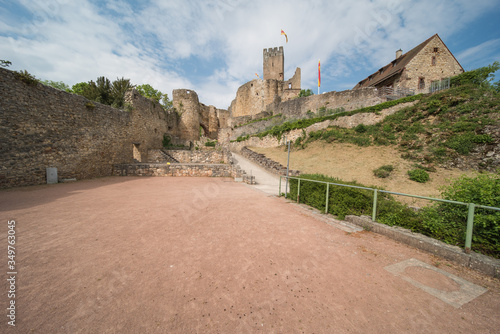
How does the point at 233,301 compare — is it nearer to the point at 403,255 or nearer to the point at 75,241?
the point at 403,255

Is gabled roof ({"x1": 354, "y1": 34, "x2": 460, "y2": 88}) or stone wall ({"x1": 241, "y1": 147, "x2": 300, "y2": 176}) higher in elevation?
gabled roof ({"x1": 354, "y1": 34, "x2": 460, "y2": 88})

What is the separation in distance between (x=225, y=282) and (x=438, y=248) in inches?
138

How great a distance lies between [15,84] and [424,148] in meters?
23.4

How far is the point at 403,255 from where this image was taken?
9.85 feet

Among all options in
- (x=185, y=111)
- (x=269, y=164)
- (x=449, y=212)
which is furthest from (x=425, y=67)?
(x=185, y=111)

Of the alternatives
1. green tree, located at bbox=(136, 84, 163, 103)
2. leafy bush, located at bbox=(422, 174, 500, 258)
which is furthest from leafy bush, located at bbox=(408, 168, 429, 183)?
green tree, located at bbox=(136, 84, 163, 103)

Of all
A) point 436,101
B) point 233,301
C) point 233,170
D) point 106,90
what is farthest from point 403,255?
point 106,90

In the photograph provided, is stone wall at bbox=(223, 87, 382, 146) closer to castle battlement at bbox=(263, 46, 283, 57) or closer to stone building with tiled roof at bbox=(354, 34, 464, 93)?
stone building with tiled roof at bbox=(354, 34, 464, 93)

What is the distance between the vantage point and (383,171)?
11156 millimetres

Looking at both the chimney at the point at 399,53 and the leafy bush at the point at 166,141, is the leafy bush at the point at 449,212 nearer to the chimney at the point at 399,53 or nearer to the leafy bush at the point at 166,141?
the leafy bush at the point at 166,141

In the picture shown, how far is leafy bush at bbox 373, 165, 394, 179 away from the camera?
1090 centimetres

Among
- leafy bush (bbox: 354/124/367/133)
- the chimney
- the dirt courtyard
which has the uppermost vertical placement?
the chimney

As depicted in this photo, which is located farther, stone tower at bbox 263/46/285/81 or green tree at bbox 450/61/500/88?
stone tower at bbox 263/46/285/81

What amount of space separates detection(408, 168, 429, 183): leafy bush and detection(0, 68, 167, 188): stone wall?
789 inches
